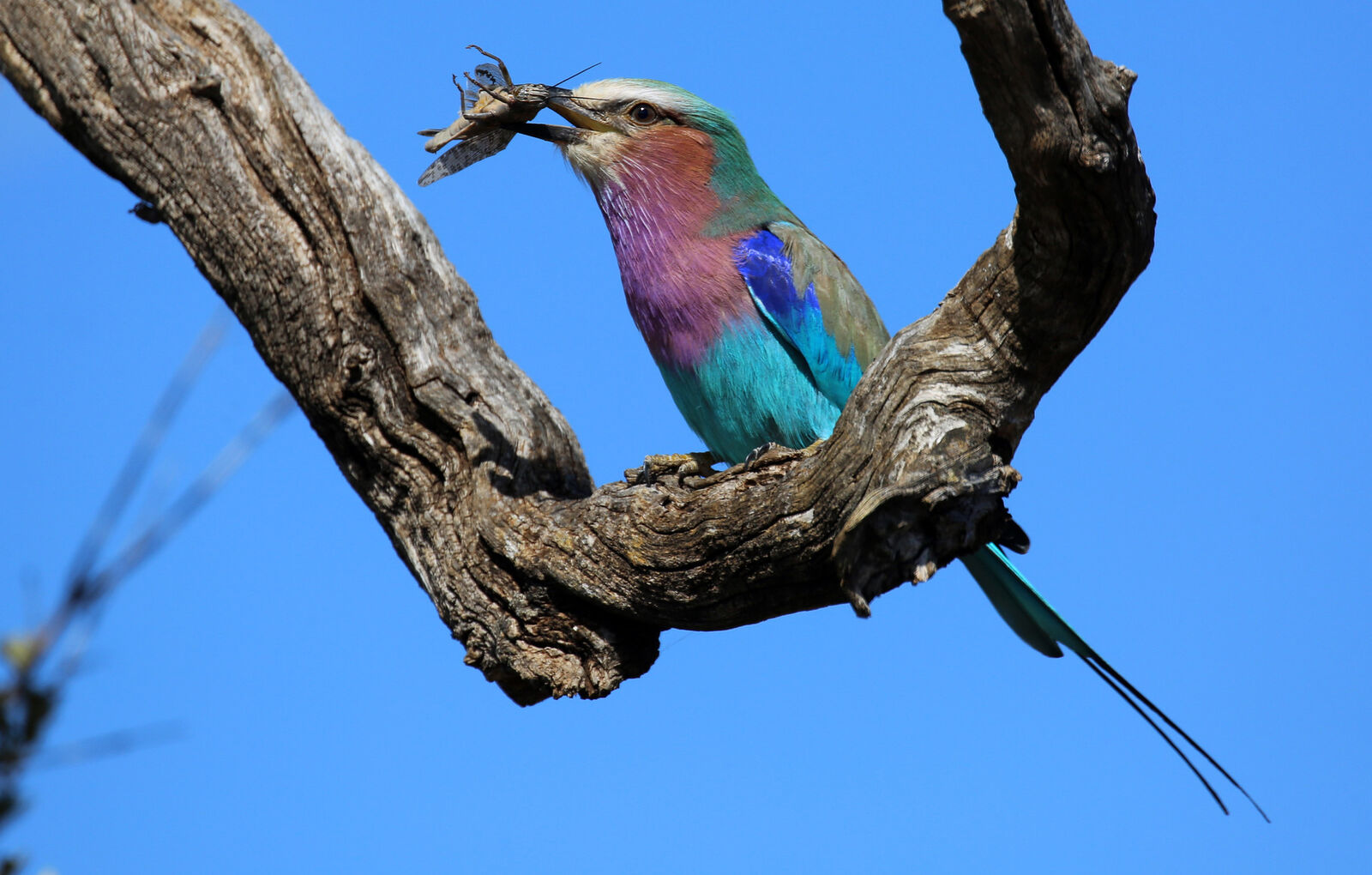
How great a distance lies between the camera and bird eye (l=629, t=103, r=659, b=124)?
5.45 metres

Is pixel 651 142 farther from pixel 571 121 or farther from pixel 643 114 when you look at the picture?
pixel 571 121

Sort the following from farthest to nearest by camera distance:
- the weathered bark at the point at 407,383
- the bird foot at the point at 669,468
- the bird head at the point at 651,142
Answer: the bird head at the point at 651,142 → the bird foot at the point at 669,468 → the weathered bark at the point at 407,383

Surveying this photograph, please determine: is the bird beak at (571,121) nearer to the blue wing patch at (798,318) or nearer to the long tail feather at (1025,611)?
the blue wing patch at (798,318)

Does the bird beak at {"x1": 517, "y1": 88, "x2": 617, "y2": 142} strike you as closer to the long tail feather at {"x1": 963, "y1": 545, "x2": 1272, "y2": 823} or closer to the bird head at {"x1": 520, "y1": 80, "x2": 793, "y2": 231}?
the bird head at {"x1": 520, "y1": 80, "x2": 793, "y2": 231}

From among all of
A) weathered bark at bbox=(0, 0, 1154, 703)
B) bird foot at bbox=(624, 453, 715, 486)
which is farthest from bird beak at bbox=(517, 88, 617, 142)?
bird foot at bbox=(624, 453, 715, 486)

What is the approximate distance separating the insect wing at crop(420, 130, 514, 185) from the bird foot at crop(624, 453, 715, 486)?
1493mm

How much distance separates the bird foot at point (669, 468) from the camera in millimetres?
4500

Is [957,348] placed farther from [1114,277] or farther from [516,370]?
[516,370]

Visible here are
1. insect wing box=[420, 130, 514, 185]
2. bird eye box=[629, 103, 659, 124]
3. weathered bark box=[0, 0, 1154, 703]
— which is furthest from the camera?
Answer: bird eye box=[629, 103, 659, 124]

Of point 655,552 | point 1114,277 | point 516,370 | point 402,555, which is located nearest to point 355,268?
point 516,370

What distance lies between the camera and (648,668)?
436cm

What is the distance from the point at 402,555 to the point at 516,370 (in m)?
0.88

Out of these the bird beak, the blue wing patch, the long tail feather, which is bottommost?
the long tail feather

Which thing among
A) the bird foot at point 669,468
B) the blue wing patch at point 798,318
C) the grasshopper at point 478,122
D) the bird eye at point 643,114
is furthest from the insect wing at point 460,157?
the bird foot at point 669,468
